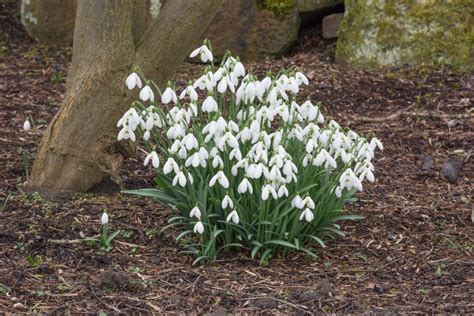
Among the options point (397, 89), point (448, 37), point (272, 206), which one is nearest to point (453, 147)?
point (397, 89)

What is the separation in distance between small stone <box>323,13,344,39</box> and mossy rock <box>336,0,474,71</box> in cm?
33

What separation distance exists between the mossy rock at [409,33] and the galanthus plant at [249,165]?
298cm

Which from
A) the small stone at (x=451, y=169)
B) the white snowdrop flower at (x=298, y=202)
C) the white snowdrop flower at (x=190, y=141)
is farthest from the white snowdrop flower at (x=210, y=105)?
the small stone at (x=451, y=169)

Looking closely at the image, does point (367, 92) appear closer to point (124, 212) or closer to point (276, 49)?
point (276, 49)

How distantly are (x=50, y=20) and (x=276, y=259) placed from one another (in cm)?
433

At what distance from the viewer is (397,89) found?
6438 mm

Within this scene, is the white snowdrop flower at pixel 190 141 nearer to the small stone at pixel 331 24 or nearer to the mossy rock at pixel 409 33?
the mossy rock at pixel 409 33

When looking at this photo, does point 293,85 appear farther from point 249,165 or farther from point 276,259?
point 276,259

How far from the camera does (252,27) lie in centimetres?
722

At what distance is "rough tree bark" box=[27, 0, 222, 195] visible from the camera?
4.45 m

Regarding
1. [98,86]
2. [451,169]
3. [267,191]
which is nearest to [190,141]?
[267,191]

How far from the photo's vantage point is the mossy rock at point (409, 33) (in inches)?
263

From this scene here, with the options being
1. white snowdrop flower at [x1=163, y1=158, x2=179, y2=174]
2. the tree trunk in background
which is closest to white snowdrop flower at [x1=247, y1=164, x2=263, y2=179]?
white snowdrop flower at [x1=163, y1=158, x2=179, y2=174]

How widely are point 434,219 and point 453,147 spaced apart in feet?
3.96
